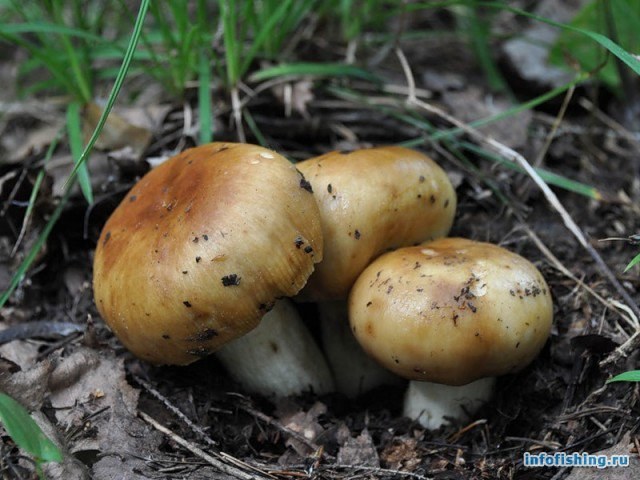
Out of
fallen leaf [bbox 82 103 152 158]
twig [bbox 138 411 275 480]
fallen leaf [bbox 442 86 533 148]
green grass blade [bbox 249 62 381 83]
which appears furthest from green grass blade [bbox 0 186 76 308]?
fallen leaf [bbox 442 86 533 148]

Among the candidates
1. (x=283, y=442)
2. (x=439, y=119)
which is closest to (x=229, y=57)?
(x=439, y=119)

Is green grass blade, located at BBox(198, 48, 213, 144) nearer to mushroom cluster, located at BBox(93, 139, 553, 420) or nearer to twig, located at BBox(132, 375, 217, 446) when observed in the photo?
mushroom cluster, located at BBox(93, 139, 553, 420)

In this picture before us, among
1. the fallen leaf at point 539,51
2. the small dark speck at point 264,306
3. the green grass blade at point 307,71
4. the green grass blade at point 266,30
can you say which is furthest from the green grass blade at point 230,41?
the fallen leaf at point 539,51

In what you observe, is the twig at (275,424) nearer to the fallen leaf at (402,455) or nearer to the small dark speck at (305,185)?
the fallen leaf at (402,455)

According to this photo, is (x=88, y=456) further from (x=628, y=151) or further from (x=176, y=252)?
(x=628, y=151)

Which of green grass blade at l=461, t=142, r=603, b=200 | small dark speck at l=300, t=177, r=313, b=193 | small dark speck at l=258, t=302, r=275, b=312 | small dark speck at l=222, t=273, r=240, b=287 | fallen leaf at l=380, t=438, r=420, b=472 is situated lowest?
fallen leaf at l=380, t=438, r=420, b=472

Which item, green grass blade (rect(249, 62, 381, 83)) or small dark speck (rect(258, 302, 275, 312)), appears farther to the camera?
green grass blade (rect(249, 62, 381, 83))

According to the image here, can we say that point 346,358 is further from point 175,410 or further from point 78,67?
point 78,67

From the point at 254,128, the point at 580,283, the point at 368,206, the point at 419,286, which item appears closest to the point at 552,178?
the point at 580,283

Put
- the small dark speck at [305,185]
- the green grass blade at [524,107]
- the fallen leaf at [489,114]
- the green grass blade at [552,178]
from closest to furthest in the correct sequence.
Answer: the small dark speck at [305,185], the green grass blade at [524,107], the green grass blade at [552,178], the fallen leaf at [489,114]
